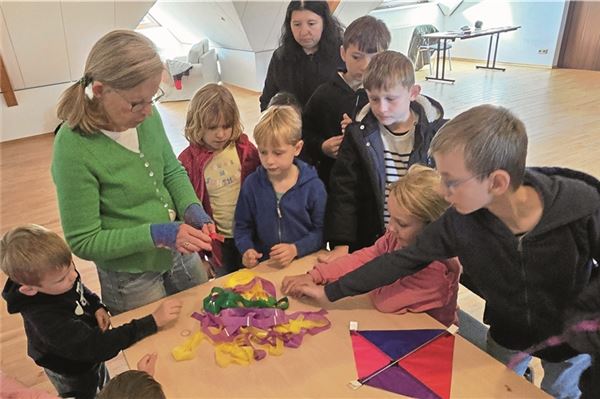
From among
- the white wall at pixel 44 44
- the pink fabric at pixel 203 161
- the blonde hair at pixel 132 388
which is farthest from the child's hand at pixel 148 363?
the white wall at pixel 44 44

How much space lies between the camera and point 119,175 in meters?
1.39

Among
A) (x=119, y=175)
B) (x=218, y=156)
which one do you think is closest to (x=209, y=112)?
(x=218, y=156)

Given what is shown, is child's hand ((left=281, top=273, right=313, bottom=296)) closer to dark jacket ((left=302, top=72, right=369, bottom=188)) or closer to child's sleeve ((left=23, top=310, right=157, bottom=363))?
child's sleeve ((left=23, top=310, right=157, bottom=363))

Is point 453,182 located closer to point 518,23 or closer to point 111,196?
point 111,196

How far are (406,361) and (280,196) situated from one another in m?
0.81

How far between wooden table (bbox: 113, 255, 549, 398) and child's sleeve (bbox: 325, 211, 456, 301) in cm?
7

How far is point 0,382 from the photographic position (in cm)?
138

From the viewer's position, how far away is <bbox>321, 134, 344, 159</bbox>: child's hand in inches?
77.2

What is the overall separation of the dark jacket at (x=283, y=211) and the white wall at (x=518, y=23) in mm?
8535

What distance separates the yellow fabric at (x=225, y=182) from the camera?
196 centimetres

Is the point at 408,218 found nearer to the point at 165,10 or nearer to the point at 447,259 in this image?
the point at 447,259

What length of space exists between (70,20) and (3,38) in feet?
2.62

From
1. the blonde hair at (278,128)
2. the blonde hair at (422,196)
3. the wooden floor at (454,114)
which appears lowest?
the wooden floor at (454,114)

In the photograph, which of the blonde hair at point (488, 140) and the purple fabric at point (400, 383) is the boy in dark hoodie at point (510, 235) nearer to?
the blonde hair at point (488, 140)
